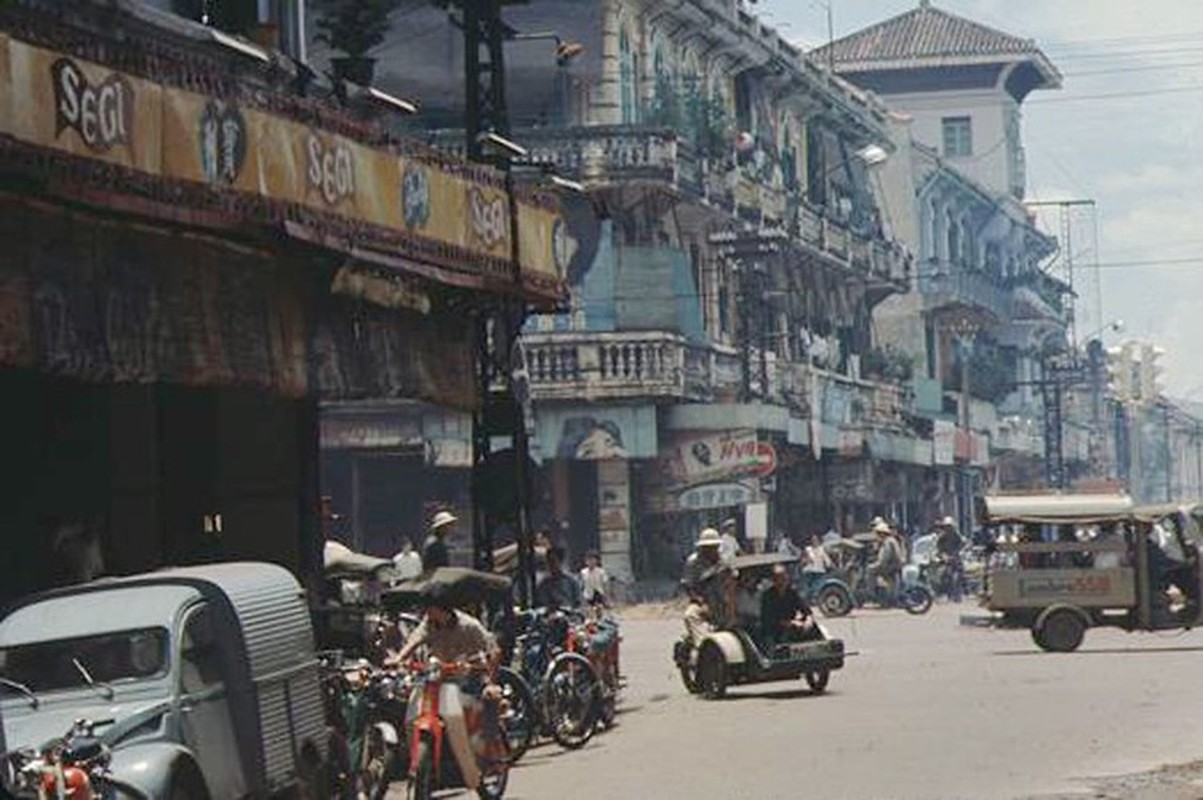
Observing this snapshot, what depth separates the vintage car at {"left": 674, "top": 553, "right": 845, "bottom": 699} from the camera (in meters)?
29.0

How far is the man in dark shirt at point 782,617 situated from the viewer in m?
29.3

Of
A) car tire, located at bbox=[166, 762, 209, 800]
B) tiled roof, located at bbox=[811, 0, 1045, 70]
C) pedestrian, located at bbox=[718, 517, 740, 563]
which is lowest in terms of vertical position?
car tire, located at bbox=[166, 762, 209, 800]

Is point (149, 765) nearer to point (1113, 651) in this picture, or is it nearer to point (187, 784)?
point (187, 784)

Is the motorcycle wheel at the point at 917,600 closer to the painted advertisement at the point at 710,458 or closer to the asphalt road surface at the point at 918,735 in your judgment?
the painted advertisement at the point at 710,458

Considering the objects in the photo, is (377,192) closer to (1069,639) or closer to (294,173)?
(294,173)

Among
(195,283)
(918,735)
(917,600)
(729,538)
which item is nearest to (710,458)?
(917,600)

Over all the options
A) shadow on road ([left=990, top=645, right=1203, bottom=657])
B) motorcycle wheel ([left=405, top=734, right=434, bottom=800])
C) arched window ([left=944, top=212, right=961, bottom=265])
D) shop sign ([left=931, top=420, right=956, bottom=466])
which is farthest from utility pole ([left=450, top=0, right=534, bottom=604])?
arched window ([left=944, top=212, right=961, bottom=265])

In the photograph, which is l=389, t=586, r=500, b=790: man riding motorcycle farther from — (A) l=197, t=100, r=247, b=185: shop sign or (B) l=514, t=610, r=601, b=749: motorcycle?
(B) l=514, t=610, r=601, b=749: motorcycle

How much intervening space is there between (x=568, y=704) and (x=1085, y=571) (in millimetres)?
13355

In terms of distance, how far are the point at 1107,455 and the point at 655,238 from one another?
241ft

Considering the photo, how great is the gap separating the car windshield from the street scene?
0.02 m

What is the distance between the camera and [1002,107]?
96938mm

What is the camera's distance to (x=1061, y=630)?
35.6m

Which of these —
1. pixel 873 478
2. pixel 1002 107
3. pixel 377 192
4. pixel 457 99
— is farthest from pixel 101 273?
pixel 1002 107
